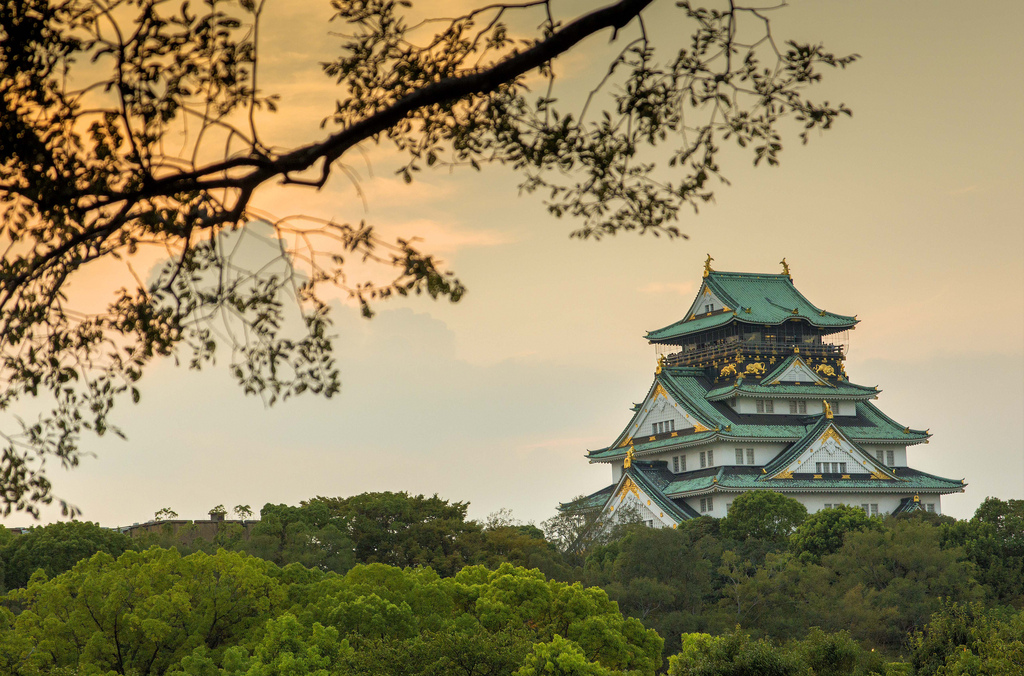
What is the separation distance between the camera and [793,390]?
59625 millimetres

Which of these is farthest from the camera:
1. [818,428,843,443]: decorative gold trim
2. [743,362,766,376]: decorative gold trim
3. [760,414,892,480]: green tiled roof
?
[743,362,766,376]: decorative gold trim

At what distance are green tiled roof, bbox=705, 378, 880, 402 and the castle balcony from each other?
76.7 inches

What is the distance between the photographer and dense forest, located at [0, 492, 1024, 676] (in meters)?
21.7

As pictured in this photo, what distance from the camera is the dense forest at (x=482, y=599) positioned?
21.7 m

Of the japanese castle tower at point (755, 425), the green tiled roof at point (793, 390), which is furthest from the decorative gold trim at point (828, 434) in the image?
the green tiled roof at point (793, 390)

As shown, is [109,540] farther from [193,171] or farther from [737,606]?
[193,171]

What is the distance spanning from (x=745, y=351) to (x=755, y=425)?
14.8 feet

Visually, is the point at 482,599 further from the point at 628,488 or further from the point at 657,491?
the point at 628,488

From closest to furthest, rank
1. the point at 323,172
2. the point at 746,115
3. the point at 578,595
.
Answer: the point at 323,172
the point at 746,115
the point at 578,595

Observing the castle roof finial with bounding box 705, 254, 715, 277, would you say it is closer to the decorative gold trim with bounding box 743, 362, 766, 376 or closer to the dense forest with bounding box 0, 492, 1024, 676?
the decorative gold trim with bounding box 743, 362, 766, 376

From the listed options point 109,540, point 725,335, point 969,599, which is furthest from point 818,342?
point 109,540

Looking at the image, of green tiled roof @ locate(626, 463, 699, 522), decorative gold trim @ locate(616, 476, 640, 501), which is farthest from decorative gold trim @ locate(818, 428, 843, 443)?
decorative gold trim @ locate(616, 476, 640, 501)

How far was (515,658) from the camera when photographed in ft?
70.2

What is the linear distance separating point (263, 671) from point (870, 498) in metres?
41.7
